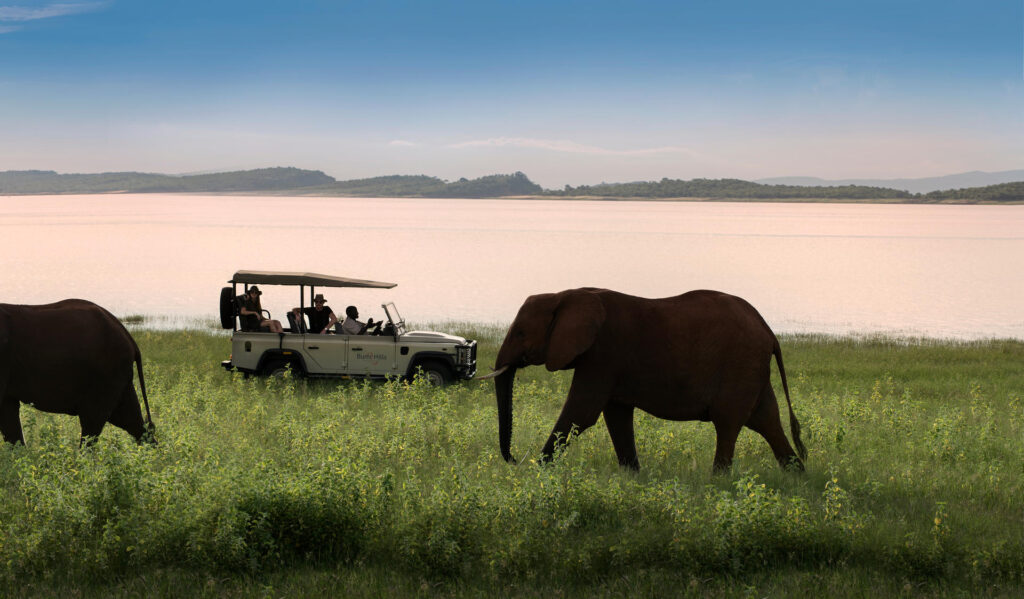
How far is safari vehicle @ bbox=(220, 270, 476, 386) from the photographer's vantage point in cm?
1877

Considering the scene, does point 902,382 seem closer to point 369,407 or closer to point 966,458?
point 966,458

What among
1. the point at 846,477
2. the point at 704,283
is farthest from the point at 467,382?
the point at 704,283

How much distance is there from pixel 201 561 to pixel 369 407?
26.4 feet

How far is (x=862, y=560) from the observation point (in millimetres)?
8672

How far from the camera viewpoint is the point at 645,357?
10953 millimetres

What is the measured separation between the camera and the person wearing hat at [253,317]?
1906cm

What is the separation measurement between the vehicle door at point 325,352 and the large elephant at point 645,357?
8091 mm

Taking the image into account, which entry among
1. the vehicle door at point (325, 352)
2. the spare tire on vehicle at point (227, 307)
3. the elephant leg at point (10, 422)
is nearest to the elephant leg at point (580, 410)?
the elephant leg at point (10, 422)

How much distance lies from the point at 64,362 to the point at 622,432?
21.3 feet

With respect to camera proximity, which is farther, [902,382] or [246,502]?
[902,382]

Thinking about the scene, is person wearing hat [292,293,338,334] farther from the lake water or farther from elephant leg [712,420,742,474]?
the lake water

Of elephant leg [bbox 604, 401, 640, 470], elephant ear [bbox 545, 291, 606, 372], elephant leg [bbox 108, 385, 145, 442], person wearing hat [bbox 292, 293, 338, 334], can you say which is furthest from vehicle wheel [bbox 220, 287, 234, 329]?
elephant leg [bbox 604, 401, 640, 470]

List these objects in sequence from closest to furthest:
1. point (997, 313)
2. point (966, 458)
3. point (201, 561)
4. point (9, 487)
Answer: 1. point (201, 561)
2. point (9, 487)
3. point (966, 458)
4. point (997, 313)

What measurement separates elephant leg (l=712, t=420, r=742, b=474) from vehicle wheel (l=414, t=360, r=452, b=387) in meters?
8.43
